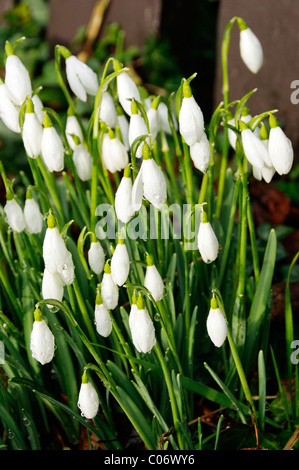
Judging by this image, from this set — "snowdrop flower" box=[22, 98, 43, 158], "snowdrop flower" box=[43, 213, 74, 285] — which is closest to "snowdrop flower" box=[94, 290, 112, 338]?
"snowdrop flower" box=[43, 213, 74, 285]

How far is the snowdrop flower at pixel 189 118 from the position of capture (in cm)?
124

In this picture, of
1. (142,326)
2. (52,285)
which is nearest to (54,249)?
(52,285)

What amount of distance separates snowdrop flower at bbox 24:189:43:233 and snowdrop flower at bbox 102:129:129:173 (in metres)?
0.19

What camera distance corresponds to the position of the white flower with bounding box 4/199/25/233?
141 centimetres

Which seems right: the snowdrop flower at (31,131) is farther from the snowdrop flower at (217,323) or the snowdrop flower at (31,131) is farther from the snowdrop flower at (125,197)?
the snowdrop flower at (217,323)

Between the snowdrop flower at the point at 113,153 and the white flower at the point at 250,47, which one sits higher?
the white flower at the point at 250,47

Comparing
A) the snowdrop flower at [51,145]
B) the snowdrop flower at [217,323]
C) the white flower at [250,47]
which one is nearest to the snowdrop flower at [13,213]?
the snowdrop flower at [51,145]

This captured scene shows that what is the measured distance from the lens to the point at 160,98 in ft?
4.74

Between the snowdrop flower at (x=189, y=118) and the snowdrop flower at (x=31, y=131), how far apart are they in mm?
292

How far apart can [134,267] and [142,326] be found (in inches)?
14.6

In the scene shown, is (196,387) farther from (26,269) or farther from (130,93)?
(130,93)

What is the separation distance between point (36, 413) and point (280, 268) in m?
0.96

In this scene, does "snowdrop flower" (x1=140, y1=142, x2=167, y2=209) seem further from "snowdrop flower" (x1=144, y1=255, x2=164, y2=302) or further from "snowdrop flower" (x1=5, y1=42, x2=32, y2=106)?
"snowdrop flower" (x1=5, y1=42, x2=32, y2=106)

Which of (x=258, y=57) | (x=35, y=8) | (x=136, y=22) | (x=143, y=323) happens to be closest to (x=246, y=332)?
(x=143, y=323)
